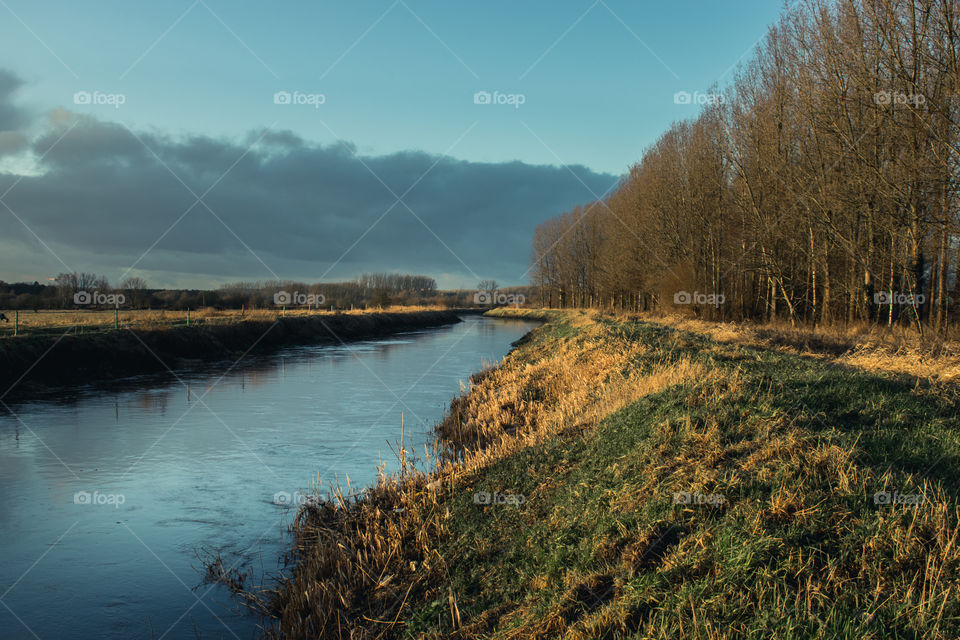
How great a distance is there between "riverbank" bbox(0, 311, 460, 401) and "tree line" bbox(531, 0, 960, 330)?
26747mm

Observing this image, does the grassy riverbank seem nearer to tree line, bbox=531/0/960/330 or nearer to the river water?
the river water

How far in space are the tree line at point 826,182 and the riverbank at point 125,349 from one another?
1053 inches

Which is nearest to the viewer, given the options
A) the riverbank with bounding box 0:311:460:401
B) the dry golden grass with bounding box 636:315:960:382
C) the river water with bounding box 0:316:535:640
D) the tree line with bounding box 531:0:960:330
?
the river water with bounding box 0:316:535:640

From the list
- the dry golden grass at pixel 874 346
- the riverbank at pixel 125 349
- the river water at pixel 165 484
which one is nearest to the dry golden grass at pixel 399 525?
the river water at pixel 165 484

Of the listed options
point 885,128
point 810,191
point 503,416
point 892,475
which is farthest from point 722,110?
point 892,475

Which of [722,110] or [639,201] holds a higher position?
[722,110]

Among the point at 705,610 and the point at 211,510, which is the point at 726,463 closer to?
the point at 705,610

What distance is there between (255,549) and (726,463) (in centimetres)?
597

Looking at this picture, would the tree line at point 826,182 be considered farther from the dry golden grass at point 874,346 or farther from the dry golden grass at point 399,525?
the dry golden grass at point 399,525

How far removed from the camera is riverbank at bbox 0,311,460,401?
21547 millimetres

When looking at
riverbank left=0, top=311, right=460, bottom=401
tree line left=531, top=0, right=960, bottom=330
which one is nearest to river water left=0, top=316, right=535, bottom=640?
riverbank left=0, top=311, right=460, bottom=401

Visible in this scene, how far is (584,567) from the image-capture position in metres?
5.32

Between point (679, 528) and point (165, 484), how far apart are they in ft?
30.0

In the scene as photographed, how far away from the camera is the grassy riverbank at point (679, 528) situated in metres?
4.34
